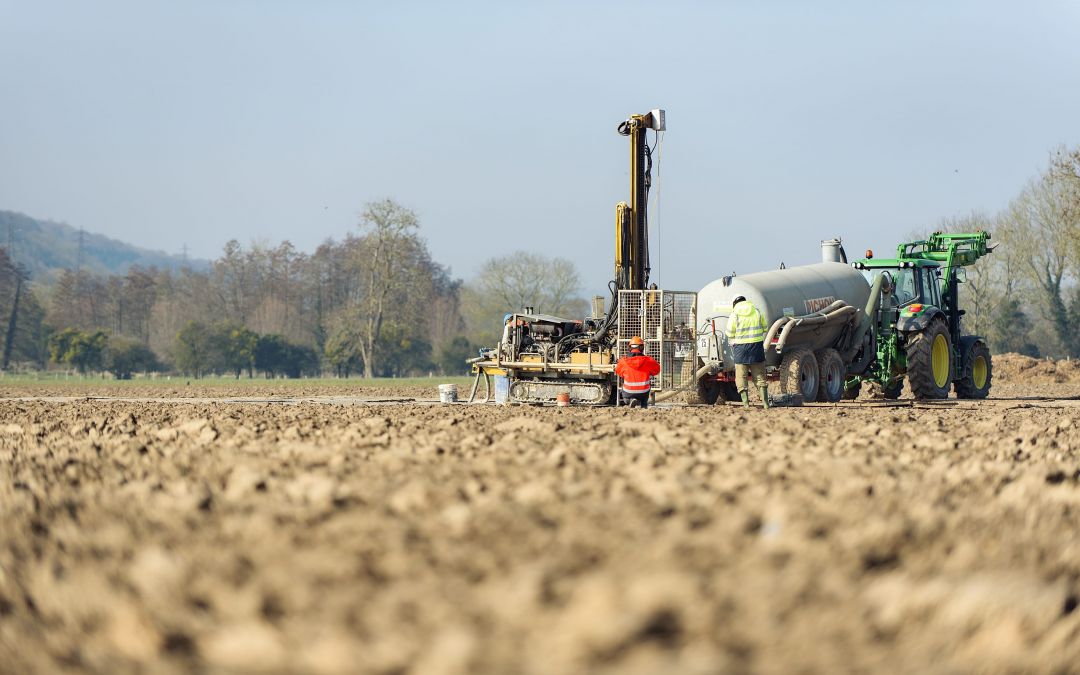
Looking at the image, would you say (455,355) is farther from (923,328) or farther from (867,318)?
(923,328)

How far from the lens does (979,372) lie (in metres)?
19.8

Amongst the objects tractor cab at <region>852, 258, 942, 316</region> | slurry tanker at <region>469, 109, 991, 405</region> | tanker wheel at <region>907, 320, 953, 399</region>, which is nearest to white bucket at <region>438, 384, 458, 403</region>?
slurry tanker at <region>469, 109, 991, 405</region>

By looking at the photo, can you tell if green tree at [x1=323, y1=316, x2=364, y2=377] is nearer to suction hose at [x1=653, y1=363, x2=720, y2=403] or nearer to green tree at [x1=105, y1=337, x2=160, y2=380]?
green tree at [x1=105, y1=337, x2=160, y2=380]

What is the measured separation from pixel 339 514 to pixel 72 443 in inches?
220

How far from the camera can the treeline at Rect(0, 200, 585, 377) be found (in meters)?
57.4

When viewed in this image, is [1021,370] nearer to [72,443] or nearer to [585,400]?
[585,400]

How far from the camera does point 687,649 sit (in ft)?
10.1

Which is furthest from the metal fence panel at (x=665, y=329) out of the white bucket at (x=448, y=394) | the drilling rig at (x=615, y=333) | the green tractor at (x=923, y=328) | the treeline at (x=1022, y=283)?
the treeline at (x=1022, y=283)

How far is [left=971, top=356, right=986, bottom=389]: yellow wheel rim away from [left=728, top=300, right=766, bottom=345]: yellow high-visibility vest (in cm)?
635

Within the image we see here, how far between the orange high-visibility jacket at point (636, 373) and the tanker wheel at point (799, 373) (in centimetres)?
200

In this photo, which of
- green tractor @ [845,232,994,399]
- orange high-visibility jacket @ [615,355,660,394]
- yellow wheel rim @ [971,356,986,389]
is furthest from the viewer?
yellow wheel rim @ [971,356,986,389]

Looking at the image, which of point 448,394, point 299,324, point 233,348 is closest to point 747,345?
point 448,394

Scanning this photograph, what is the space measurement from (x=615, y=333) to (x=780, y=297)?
7.85 ft

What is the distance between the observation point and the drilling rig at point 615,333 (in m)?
16.1
